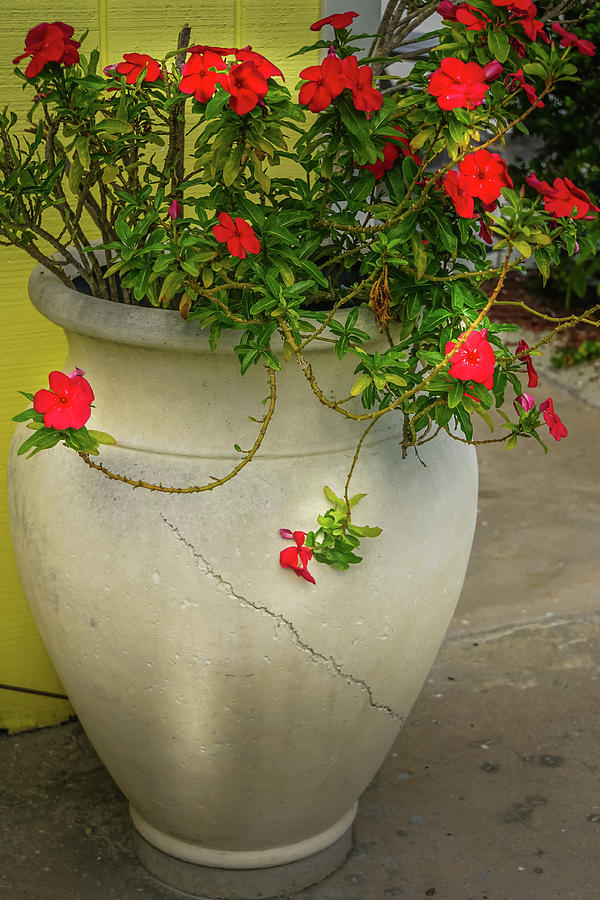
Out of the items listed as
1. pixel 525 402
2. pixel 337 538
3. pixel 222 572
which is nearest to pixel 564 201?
pixel 525 402

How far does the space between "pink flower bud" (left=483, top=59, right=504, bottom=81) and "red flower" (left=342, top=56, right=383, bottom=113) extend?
0.14m

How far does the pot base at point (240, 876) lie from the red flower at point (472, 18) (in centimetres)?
→ 141

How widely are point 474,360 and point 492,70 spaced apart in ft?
1.27

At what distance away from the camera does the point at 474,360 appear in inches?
60.9

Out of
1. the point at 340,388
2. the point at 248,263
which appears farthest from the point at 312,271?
the point at 340,388

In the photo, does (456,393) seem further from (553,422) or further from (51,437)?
(51,437)

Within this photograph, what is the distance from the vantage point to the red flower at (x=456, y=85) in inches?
60.5

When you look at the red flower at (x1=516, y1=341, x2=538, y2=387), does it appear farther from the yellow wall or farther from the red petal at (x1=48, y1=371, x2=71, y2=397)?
the yellow wall

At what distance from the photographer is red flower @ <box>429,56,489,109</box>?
154 cm

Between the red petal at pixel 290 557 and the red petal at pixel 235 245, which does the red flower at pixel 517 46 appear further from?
the red petal at pixel 290 557

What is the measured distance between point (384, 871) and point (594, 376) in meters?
3.00

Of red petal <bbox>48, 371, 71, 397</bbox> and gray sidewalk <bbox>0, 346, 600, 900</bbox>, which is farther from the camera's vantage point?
gray sidewalk <bbox>0, 346, 600, 900</bbox>

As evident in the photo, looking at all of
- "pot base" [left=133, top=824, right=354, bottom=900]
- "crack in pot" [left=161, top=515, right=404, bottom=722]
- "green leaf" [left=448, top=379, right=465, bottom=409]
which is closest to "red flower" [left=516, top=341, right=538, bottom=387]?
"green leaf" [left=448, top=379, right=465, bottom=409]

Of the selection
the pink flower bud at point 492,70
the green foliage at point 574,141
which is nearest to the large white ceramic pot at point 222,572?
the pink flower bud at point 492,70
